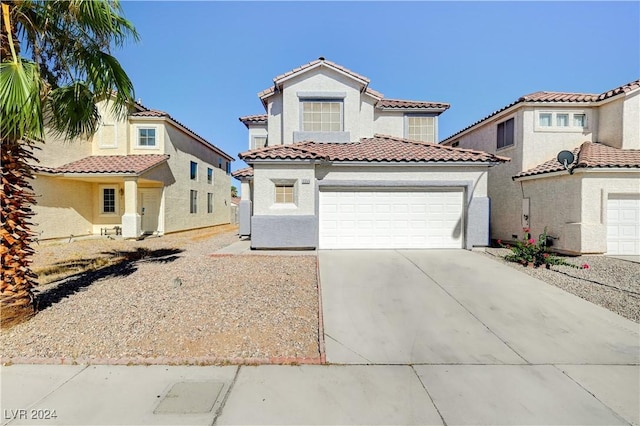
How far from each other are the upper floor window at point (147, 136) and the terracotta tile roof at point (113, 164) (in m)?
0.83

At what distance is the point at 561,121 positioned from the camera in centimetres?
1288

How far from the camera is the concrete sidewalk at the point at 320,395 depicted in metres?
2.97

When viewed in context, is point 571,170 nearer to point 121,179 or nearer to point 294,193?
point 294,193

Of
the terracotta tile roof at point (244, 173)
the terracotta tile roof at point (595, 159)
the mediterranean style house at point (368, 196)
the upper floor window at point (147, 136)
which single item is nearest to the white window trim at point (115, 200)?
the upper floor window at point (147, 136)

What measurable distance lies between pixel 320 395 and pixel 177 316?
3312mm

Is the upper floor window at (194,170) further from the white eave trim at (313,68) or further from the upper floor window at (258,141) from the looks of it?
the white eave trim at (313,68)

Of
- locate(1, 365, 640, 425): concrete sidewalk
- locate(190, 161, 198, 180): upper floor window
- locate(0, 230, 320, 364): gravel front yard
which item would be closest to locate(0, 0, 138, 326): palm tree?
locate(0, 230, 320, 364): gravel front yard

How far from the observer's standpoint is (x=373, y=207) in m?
11.2

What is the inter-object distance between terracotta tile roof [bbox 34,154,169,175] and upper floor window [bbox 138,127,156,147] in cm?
83

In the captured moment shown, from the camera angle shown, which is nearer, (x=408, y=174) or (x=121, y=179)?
(x=408, y=174)

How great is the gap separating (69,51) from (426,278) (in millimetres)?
9516

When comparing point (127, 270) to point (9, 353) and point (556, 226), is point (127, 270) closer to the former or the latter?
point (9, 353)

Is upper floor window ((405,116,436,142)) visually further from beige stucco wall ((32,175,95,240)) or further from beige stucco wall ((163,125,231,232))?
beige stucco wall ((32,175,95,240))

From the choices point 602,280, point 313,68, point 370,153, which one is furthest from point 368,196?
point 602,280
